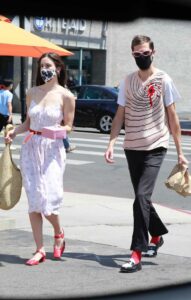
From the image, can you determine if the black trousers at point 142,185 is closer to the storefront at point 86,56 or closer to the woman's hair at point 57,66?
the woman's hair at point 57,66

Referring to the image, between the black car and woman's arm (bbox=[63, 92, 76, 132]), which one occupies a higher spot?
woman's arm (bbox=[63, 92, 76, 132])

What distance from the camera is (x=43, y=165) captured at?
5.09m

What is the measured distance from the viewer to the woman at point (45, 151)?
16.7 feet

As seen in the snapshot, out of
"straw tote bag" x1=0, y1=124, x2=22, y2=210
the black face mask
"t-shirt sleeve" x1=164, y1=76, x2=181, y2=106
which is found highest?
the black face mask

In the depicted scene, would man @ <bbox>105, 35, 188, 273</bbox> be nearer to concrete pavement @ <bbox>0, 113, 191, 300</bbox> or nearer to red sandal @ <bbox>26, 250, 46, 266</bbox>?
concrete pavement @ <bbox>0, 113, 191, 300</bbox>

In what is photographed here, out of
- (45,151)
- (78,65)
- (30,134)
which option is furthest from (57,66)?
(78,65)

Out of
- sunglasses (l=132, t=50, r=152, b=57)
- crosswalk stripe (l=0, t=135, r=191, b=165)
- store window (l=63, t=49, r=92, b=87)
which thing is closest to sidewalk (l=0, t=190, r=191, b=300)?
sunglasses (l=132, t=50, r=152, b=57)

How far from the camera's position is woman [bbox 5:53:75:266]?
5.09 meters

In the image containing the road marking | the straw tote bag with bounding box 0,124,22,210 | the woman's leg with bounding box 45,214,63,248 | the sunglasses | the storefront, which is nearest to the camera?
the sunglasses

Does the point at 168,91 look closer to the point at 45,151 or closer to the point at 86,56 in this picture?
the point at 45,151

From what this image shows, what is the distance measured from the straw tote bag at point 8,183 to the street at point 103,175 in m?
3.69

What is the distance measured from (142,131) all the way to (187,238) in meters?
1.63

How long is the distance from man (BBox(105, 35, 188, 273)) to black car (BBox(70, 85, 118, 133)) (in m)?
16.9

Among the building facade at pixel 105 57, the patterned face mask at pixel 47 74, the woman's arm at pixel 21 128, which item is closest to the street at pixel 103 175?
the woman's arm at pixel 21 128
